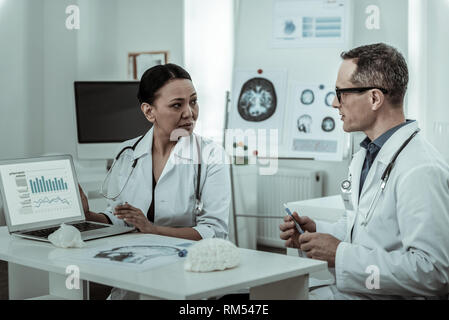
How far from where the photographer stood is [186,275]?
1.35 metres

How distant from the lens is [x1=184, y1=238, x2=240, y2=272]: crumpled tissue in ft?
4.53

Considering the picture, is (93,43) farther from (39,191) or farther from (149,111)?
(39,191)

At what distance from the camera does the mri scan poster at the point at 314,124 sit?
12.0 ft

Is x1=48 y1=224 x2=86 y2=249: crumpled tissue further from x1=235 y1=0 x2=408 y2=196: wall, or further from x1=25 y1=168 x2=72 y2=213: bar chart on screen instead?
x1=235 y1=0 x2=408 y2=196: wall

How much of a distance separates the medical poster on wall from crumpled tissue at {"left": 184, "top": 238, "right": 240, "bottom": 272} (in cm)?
252

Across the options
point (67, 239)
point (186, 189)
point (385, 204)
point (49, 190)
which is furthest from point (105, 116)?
point (385, 204)

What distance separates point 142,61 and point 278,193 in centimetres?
152

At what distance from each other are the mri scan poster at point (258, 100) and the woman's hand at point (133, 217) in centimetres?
210

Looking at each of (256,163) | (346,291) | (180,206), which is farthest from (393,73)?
(256,163)

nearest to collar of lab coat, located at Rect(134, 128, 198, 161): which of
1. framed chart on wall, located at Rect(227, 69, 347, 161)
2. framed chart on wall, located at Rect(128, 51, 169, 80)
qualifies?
framed chart on wall, located at Rect(227, 69, 347, 161)

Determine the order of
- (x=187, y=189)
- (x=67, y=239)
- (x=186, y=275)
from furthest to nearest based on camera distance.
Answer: (x=187, y=189) < (x=67, y=239) < (x=186, y=275)

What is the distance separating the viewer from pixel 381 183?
1680mm

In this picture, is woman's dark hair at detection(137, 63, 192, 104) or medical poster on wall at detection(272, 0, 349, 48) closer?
woman's dark hair at detection(137, 63, 192, 104)

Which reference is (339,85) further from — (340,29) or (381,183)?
(340,29)
